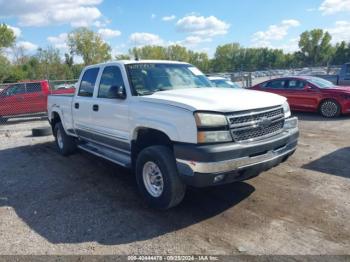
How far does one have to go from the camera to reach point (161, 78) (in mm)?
5145

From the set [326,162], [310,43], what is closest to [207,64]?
[310,43]

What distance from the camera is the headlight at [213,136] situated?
3688 mm

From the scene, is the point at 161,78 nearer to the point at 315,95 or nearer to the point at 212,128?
the point at 212,128

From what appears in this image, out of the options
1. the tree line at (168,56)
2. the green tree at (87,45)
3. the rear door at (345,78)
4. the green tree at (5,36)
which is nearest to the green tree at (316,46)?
Answer: the tree line at (168,56)

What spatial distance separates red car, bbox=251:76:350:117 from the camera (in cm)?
1112

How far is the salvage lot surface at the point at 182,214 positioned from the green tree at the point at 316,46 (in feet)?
285

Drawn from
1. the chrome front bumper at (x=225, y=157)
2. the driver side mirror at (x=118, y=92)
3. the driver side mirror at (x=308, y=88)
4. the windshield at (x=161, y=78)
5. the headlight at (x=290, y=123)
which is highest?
the windshield at (x=161, y=78)

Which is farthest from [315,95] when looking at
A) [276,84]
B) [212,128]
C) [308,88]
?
[212,128]

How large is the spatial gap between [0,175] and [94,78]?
110 inches

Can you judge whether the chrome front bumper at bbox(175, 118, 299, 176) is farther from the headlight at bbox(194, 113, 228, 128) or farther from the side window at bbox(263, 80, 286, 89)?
the side window at bbox(263, 80, 286, 89)

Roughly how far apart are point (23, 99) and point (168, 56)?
86166mm

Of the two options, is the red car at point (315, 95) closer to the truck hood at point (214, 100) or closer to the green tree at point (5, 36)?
the truck hood at point (214, 100)

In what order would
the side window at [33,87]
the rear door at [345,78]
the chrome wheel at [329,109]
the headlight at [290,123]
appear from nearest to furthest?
the headlight at [290,123], the chrome wheel at [329,109], the rear door at [345,78], the side window at [33,87]

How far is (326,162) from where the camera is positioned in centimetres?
616
